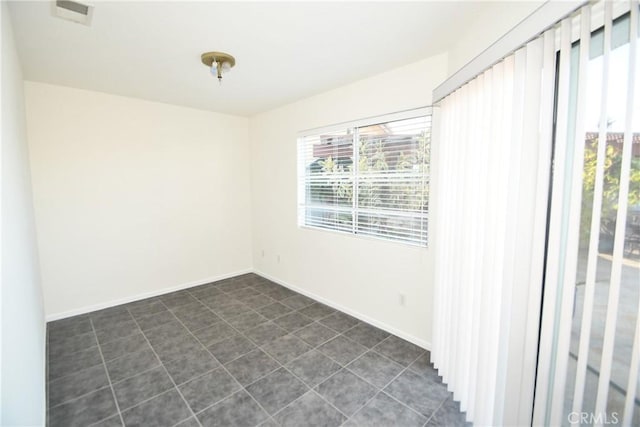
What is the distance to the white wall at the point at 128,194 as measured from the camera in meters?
2.93

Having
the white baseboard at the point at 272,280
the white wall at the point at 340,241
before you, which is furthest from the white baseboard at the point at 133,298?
the white wall at the point at 340,241

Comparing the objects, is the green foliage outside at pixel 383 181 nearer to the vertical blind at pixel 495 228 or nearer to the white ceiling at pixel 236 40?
the vertical blind at pixel 495 228

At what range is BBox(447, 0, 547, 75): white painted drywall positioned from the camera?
1.38 m

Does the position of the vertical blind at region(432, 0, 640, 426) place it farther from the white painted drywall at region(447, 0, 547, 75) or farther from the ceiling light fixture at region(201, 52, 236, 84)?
the ceiling light fixture at region(201, 52, 236, 84)

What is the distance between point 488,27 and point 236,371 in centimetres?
290

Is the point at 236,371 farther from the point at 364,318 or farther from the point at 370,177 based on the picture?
the point at 370,177

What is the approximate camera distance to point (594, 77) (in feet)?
3.49

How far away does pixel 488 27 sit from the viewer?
1.63 meters

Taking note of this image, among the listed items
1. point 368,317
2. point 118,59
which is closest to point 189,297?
point 368,317

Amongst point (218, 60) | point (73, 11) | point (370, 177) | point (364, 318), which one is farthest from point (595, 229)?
point (73, 11)

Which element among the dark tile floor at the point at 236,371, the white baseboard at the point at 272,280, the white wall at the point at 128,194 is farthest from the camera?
the white wall at the point at 128,194

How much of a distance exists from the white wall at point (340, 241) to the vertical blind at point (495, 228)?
0.46 metres

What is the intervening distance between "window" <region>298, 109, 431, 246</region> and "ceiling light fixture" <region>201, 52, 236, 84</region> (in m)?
1.30

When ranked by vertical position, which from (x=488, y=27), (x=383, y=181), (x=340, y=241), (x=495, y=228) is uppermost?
(x=488, y=27)
